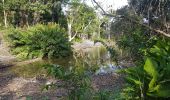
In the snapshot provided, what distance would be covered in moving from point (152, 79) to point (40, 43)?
20.8 metres

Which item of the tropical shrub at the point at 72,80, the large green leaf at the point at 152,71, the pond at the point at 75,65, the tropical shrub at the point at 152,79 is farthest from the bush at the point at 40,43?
the large green leaf at the point at 152,71

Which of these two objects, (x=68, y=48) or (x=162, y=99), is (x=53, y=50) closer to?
(x=68, y=48)

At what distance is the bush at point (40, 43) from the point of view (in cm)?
2305

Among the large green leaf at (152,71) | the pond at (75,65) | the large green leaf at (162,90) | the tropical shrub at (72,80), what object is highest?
the large green leaf at (152,71)

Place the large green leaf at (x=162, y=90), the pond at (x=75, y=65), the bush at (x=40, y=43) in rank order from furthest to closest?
1. the bush at (x=40, y=43)
2. the pond at (x=75, y=65)
3. the large green leaf at (x=162, y=90)

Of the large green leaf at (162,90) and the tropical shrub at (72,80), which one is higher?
the large green leaf at (162,90)

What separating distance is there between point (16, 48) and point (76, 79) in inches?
774

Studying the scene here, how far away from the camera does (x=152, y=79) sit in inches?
102

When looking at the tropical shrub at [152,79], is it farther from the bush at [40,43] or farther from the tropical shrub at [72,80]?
the bush at [40,43]

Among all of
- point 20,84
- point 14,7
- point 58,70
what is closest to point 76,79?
point 58,70

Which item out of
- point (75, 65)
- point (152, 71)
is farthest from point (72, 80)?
point (75, 65)

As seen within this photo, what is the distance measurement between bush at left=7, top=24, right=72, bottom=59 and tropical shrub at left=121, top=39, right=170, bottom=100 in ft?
65.8

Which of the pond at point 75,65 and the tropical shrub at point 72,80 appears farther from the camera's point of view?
the pond at point 75,65

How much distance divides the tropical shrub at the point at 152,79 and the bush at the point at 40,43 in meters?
20.1
